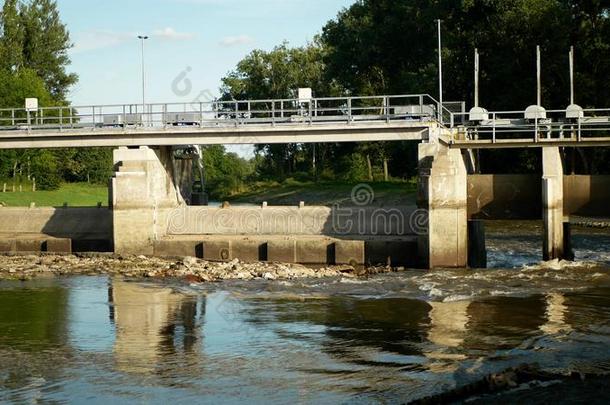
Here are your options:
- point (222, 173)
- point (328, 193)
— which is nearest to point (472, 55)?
point (328, 193)

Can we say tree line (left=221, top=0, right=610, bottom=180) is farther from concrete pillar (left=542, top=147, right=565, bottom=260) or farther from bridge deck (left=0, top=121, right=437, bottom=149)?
bridge deck (left=0, top=121, right=437, bottom=149)

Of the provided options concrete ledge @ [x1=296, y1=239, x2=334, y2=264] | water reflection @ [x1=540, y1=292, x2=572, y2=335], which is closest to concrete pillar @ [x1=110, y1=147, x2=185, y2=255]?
concrete ledge @ [x1=296, y1=239, x2=334, y2=264]

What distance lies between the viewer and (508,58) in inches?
2680

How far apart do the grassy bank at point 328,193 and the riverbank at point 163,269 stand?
30.2 metres

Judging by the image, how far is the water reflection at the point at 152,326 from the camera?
898 inches

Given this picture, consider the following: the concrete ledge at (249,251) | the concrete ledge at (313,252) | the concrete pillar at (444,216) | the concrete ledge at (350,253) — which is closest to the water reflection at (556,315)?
the concrete pillar at (444,216)

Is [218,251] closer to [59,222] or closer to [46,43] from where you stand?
[59,222]

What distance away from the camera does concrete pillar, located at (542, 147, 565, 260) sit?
1549 inches

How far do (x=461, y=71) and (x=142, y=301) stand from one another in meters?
45.9

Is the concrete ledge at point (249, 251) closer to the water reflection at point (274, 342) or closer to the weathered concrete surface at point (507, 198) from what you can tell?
the water reflection at point (274, 342)

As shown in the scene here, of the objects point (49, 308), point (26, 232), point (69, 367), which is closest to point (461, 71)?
point (26, 232)

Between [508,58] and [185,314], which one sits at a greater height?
[508,58]

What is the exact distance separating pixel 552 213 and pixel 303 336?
1784cm

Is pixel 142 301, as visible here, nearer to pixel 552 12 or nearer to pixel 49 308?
pixel 49 308
